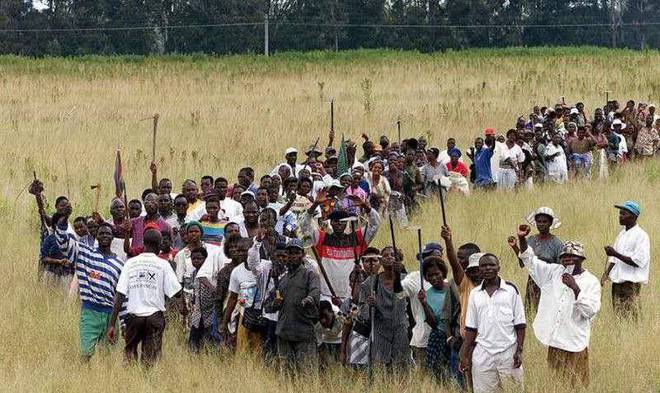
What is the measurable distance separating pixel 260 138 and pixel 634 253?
17.2 metres

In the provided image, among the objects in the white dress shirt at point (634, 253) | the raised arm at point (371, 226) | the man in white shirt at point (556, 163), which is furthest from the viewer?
the man in white shirt at point (556, 163)

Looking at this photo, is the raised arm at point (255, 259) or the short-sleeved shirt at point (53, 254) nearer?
the raised arm at point (255, 259)

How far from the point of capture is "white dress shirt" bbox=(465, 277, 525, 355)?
31.3ft

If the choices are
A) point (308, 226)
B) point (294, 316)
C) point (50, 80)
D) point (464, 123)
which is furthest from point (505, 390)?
point (50, 80)

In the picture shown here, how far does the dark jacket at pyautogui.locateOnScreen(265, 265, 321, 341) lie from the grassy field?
1.36 ft

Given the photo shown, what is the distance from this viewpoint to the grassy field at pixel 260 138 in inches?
437

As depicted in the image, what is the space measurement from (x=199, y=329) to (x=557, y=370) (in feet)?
11.0

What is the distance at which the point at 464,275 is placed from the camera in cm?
1021

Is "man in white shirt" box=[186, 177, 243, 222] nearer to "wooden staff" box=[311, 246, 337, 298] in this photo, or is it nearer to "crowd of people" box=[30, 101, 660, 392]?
"crowd of people" box=[30, 101, 660, 392]

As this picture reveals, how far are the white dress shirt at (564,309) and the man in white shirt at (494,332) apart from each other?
0.67 m

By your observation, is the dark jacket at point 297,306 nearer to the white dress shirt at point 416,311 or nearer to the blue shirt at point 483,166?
the white dress shirt at point 416,311

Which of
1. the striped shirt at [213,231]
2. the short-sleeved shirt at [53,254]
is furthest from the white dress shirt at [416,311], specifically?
the short-sleeved shirt at [53,254]

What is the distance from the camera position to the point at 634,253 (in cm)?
1201

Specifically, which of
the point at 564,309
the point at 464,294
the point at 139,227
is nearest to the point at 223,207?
the point at 139,227
